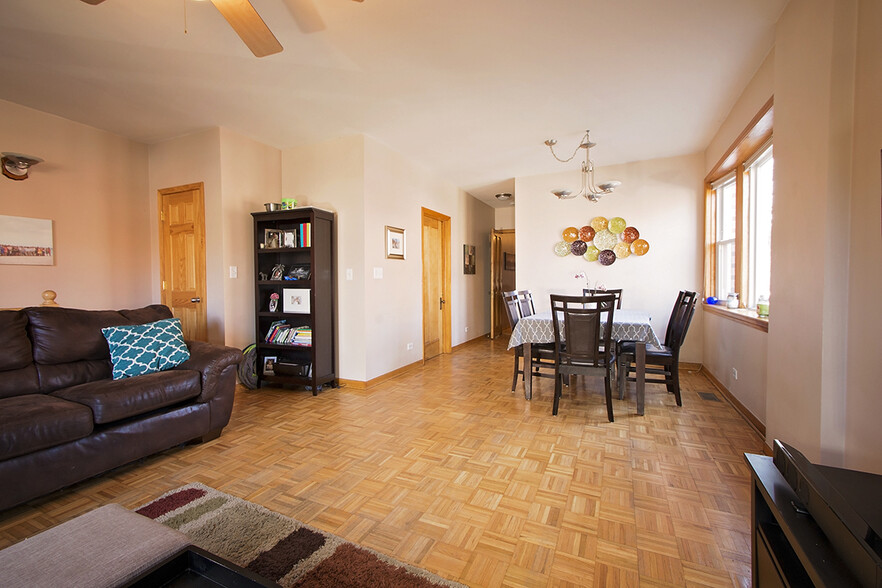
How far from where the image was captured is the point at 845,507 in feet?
2.74

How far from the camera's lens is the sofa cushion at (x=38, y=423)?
1769mm

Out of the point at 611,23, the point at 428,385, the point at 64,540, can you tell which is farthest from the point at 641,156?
the point at 64,540

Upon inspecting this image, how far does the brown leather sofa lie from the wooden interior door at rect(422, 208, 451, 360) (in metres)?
2.98

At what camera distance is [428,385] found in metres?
4.08

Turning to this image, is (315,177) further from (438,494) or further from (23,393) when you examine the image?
(438,494)

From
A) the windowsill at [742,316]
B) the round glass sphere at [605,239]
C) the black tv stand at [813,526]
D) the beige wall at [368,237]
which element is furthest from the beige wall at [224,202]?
the windowsill at [742,316]

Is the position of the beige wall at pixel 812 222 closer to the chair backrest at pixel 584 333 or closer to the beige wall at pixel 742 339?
the beige wall at pixel 742 339

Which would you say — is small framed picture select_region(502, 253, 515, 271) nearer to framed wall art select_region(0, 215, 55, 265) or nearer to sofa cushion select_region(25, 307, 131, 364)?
sofa cushion select_region(25, 307, 131, 364)

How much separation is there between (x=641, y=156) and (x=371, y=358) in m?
4.20

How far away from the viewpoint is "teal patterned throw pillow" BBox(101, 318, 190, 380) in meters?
2.54

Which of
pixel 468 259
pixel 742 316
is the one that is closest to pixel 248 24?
pixel 742 316

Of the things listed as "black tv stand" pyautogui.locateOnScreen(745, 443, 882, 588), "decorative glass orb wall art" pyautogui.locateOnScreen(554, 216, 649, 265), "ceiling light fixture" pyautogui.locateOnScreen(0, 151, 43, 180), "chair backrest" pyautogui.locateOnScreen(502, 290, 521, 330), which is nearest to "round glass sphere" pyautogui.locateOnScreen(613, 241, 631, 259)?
"decorative glass orb wall art" pyautogui.locateOnScreen(554, 216, 649, 265)

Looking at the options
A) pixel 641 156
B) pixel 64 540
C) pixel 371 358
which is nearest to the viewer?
pixel 64 540

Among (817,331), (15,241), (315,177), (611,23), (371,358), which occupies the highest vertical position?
(611,23)
